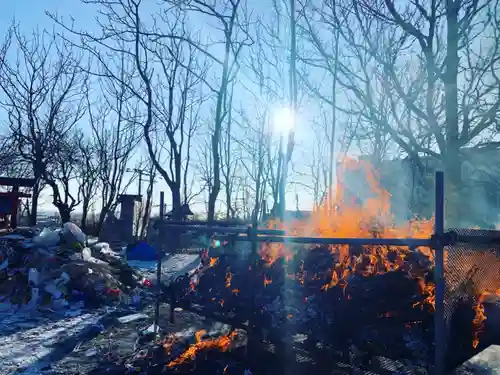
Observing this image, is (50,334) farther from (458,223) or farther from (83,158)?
(83,158)

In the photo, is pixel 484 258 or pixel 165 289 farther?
pixel 165 289

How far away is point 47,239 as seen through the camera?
11367 millimetres

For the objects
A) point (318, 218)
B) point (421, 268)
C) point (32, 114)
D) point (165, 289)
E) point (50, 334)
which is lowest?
point (50, 334)

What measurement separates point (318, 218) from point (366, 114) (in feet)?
14.9

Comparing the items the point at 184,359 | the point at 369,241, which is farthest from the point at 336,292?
the point at 184,359

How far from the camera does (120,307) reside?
369 inches

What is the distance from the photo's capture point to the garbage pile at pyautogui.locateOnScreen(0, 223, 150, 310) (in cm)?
917

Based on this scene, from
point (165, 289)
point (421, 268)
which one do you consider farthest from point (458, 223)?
point (165, 289)

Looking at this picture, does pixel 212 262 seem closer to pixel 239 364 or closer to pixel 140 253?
pixel 239 364

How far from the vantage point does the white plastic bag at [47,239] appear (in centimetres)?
1125

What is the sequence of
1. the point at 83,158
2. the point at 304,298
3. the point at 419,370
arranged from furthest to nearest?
the point at 83,158 → the point at 304,298 → the point at 419,370

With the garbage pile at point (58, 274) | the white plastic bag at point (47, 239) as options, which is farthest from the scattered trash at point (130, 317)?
the white plastic bag at point (47, 239)

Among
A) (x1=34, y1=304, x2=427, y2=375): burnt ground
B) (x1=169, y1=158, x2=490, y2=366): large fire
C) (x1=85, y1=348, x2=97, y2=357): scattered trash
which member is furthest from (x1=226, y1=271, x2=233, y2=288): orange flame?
(x1=85, y1=348, x2=97, y2=357): scattered trash

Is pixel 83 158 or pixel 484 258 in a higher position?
pixel 83 158
